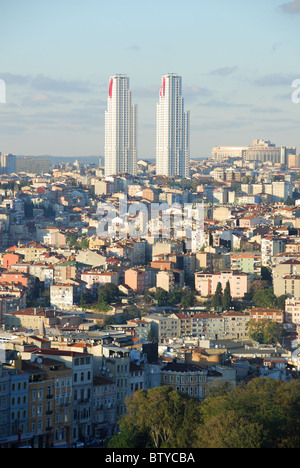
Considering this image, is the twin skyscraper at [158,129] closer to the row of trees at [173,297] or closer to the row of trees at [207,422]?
the row of trees at [173,297]

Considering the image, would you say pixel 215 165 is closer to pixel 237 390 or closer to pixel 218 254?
pixel 218 254

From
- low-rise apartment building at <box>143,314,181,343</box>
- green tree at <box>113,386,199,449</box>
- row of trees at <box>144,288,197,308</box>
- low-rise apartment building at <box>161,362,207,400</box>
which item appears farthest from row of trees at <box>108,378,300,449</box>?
row of trees at <box>144,288,197,308</box>

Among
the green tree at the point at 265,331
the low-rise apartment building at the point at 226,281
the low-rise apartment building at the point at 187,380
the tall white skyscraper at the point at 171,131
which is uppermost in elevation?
the tall white skyscraper at the point at 171,131

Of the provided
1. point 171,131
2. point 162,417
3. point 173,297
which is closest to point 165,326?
point 173,297

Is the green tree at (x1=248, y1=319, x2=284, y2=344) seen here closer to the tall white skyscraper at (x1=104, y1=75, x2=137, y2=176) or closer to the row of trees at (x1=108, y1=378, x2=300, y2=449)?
the row of trees at (x1=108, y1=378, x2=300, y2=449)

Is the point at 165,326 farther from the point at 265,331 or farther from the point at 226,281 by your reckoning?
the point at 226,281

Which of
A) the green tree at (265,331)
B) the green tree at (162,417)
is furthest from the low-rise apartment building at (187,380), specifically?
the green tree at (265,331)

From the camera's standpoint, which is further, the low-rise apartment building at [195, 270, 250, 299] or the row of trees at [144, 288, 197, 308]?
the low-rise apartment building at [195, 270, 250, 299]
